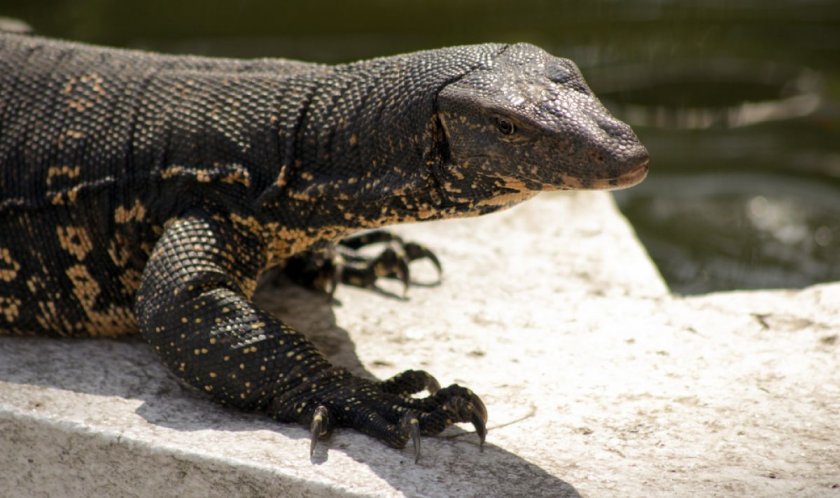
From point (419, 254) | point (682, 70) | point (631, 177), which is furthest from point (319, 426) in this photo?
point (682, 70)

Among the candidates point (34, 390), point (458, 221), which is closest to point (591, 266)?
point (458, 221)

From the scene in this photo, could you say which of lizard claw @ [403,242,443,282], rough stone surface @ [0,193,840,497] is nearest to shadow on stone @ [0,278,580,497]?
rough stone surface @ [0,193,840,497]

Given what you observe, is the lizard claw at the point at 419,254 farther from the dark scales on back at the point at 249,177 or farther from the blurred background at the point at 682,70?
the blurred background at the point at 682,70

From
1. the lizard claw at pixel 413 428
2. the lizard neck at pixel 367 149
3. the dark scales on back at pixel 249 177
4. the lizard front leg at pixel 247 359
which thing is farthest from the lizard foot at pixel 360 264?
the lizard claw at pixel 413 428

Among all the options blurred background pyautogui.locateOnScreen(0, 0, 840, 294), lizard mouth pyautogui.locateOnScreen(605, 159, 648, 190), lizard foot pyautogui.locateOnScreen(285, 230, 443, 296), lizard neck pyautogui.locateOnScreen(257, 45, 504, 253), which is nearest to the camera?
lizard mouth pyautogui.locateOnScreen(605, 159, 648, 190)

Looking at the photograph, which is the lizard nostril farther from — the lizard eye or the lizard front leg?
the lizard front leg

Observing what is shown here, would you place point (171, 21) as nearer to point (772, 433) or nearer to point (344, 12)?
point (344, 12)

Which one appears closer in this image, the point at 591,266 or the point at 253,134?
the point at 253,134
